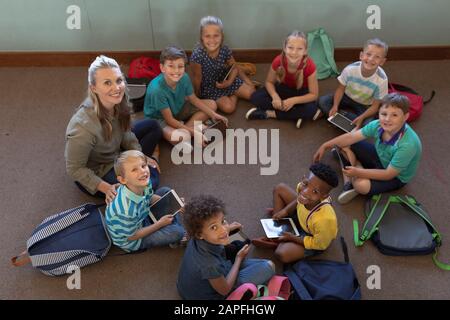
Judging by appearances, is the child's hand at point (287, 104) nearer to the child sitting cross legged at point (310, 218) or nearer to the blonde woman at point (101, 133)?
the child sitting cross legged at point (310, 218)

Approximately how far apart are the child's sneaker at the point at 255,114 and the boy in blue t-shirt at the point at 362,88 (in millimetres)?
324

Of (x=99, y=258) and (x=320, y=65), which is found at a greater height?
(x=320, y=65)

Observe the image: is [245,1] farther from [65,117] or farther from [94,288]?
[94,288]

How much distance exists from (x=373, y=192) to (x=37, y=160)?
5.52 feet

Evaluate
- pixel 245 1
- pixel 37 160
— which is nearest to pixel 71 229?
pixel 37 160

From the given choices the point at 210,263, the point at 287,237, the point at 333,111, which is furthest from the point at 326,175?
the point at 333,111

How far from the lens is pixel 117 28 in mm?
2816

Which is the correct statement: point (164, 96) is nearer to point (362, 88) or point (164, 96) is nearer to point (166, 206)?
point (166, 206)

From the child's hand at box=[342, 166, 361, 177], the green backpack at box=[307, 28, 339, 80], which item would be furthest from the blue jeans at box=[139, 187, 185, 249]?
the green backpack at box=[307, 28, 339, 80]

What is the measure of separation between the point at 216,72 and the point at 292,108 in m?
0.47

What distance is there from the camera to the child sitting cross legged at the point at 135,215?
1796mm

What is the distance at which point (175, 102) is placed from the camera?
7.89 feet

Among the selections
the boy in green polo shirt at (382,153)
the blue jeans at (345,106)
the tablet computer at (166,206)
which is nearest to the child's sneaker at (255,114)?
the blue jeans at (345,106)
